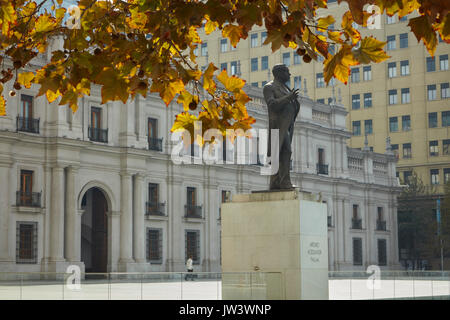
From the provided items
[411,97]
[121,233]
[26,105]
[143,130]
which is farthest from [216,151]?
[411,97]

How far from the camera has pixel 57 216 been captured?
4194 cm

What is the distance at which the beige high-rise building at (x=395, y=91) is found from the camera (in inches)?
3137

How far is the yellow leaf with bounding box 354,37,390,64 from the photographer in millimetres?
5668

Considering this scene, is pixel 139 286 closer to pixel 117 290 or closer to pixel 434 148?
pixel 117 290

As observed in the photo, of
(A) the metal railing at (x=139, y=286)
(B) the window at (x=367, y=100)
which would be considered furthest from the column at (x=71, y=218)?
(B) the window at (x=367, y=100)

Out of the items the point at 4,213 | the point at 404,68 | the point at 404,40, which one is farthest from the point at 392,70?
the point at 4,213

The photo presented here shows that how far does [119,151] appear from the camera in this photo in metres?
46.5

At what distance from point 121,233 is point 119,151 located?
491 centimetres

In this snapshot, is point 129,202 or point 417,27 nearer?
point 417,27

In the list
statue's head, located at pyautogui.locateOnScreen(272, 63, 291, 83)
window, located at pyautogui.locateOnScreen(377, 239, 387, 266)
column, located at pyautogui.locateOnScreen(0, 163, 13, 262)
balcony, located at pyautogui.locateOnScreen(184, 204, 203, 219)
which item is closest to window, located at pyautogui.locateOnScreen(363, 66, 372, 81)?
window, located at pyautogui.locateOnScreen(377, 239, 387, 266)

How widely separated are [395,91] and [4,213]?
5338 cm

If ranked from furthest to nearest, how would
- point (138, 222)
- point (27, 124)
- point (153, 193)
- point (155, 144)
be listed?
point (155, 144) < point (153, 193) < point (138, 222) < point (27, 124)
